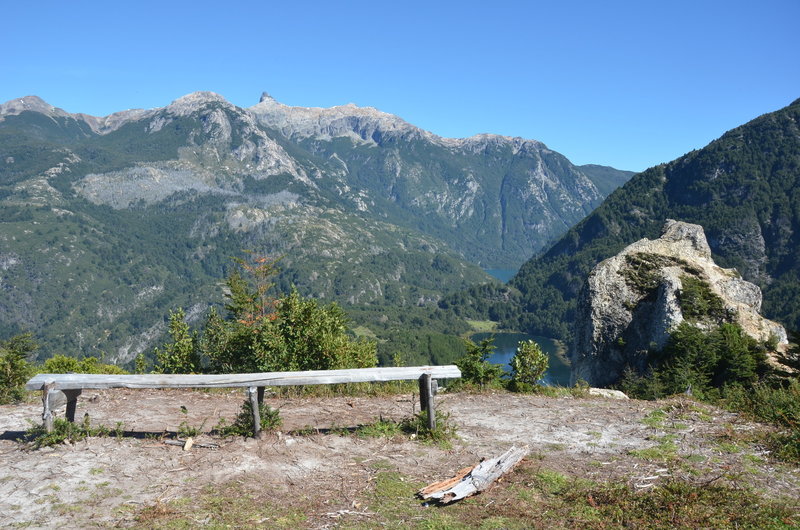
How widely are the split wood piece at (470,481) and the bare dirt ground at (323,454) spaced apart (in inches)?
22.0

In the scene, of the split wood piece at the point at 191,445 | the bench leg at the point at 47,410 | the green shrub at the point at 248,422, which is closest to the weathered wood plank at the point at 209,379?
the bench leg at the point at 47,410

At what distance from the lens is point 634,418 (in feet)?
46.0

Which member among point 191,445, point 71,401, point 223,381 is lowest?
point 191,445

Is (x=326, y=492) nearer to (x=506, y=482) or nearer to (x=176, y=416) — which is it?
(x=506, y=482)

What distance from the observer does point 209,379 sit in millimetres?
11539

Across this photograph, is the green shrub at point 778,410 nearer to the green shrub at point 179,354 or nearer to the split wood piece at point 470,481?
the split wood piece at point 470,481

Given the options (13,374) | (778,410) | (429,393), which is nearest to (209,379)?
(429,393)

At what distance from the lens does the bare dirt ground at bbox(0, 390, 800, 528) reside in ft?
29.6

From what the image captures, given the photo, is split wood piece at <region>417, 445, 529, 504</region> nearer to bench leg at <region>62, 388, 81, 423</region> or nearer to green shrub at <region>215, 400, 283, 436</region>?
green shrub at <region>215, 400, 283, 436</region>

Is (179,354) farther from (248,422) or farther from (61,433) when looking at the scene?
(248,422)

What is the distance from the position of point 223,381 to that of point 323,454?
2.83 metres

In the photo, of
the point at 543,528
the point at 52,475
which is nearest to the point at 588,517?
the point at 543,528

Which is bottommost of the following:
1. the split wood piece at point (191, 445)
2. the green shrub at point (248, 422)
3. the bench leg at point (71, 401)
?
the split wood piece at point (191, 445)

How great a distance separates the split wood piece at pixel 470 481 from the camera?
9.03m
